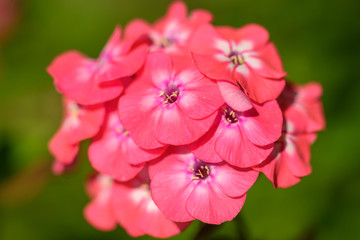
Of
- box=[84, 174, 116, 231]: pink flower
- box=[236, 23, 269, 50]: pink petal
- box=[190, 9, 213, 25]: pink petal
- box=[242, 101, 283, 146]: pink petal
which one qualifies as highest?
box=[190, 9, 213, 25]: pink petal

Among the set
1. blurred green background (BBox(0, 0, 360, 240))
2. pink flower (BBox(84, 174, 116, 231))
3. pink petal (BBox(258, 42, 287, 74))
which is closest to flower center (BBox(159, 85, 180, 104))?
pink petal (BBox(258, 42, 287, 74))

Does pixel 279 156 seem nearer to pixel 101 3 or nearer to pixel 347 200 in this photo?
pixel 347 200

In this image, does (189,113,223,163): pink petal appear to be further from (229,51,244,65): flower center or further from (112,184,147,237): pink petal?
(112,184,147,237): pink petal

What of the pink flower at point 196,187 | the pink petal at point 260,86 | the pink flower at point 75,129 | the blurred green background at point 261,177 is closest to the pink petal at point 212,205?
the pink flower at point 196,187

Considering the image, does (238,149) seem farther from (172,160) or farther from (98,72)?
(98,72)

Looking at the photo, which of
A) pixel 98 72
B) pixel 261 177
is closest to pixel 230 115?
pixel 98 72
